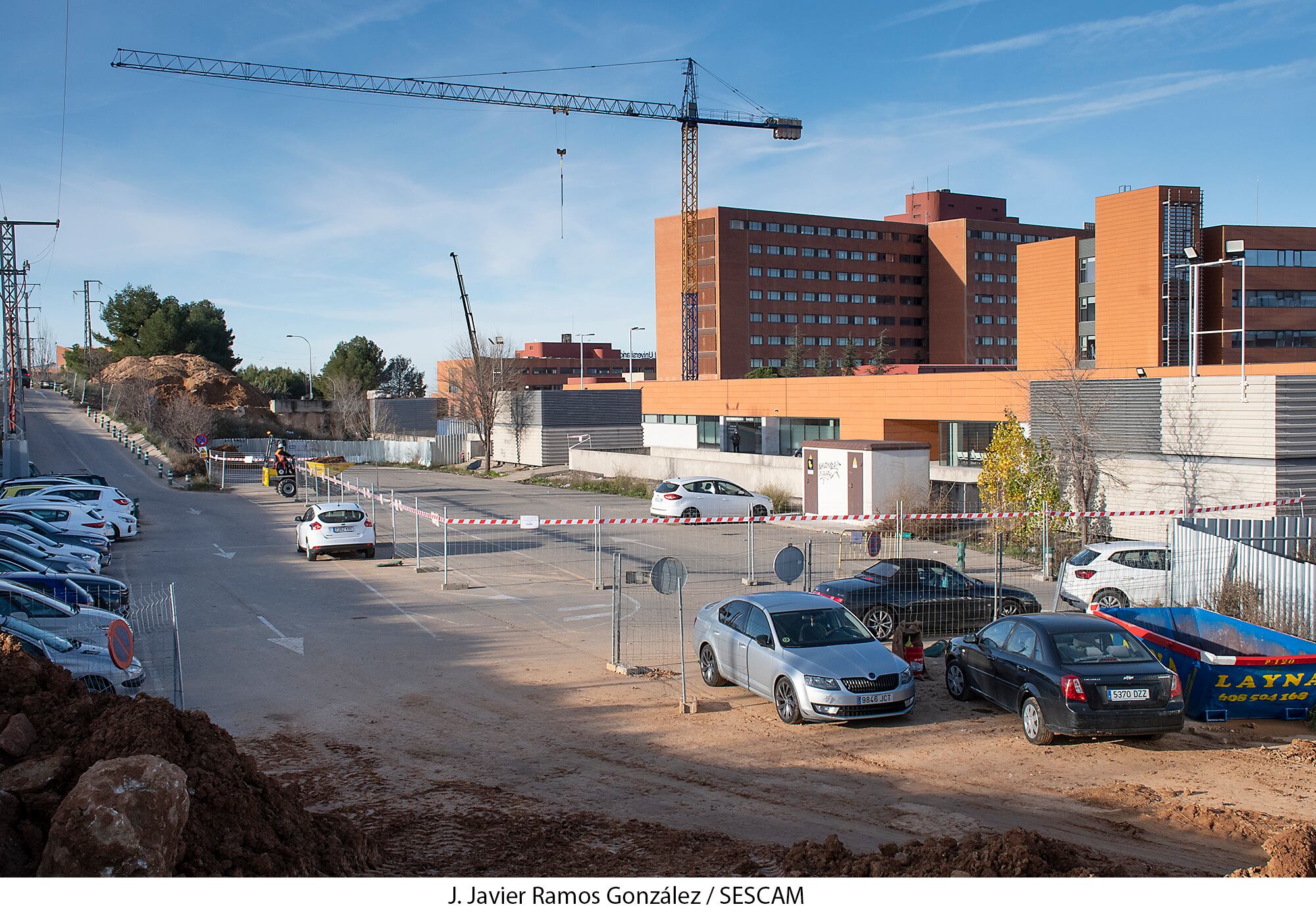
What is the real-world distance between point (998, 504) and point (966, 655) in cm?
1356

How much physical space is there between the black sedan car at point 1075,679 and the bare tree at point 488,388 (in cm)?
4768

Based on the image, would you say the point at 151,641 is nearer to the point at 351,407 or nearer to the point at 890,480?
the point at 890,480

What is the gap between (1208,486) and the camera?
24.5m

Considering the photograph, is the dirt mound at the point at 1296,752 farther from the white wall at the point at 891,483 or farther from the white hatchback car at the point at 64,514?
the white hatchback car at the point at 64,514

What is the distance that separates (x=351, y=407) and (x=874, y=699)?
76.7 meters

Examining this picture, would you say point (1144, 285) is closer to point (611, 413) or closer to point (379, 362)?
point (611, 413)

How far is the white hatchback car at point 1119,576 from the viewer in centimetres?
1748

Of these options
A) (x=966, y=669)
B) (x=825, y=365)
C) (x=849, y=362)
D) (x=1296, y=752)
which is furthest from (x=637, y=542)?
(x=825, y=365)

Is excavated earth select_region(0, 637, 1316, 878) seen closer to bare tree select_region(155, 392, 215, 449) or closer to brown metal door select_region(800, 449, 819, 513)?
brown metal door select_region(800, 449, 819, 513)

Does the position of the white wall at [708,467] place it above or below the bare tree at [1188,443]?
below

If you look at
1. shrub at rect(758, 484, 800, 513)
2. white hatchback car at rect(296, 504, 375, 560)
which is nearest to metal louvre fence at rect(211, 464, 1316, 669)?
white hatchback car at rect(296, 504, 375, 560)

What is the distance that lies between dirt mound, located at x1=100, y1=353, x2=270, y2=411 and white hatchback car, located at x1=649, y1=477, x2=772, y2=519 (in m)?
55.2

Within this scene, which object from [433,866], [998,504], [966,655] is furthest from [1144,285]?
[433,866]

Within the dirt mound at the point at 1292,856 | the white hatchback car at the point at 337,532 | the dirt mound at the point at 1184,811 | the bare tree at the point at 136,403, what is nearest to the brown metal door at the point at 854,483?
the white hatchback car at the point at 337,532
